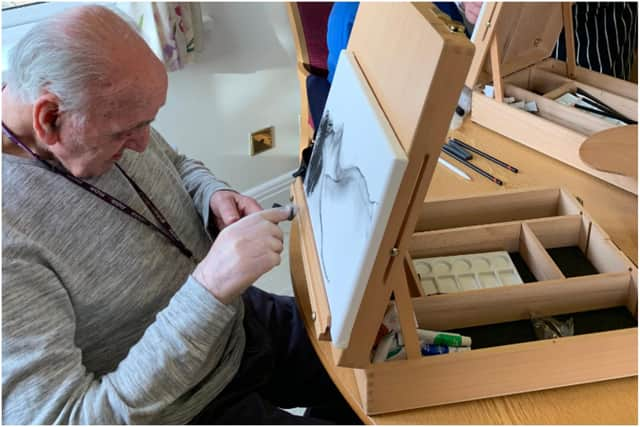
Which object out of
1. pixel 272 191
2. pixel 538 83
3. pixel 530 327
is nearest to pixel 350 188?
pixel 530 327

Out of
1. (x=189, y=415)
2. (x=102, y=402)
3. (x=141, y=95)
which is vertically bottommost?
(x=189, y=415)

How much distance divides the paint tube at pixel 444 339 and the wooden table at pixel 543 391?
0.20 feet

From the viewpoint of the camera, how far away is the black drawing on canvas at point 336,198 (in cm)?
67

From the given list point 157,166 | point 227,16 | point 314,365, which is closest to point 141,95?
point 157,166

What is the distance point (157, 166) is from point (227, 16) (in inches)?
42.7

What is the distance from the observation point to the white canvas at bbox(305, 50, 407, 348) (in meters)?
0.62

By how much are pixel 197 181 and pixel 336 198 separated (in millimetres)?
487

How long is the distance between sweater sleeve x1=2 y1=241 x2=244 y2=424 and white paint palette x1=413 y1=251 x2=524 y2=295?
318mm

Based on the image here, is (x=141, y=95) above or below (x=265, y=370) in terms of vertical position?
above

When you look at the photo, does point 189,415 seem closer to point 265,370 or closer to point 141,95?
point 265,370

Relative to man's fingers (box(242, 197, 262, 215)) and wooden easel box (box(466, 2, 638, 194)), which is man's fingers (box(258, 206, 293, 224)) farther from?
wooden easel box (box(466, 2, 638, 194))

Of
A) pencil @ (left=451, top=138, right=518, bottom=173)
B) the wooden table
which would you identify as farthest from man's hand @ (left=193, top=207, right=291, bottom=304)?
pencil @ (left=451, top=138, right=518, bottom=173)

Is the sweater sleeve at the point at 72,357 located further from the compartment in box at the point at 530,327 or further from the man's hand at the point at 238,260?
the compartment in box at the point at 530,327

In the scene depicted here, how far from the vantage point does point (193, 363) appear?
2.66ft
